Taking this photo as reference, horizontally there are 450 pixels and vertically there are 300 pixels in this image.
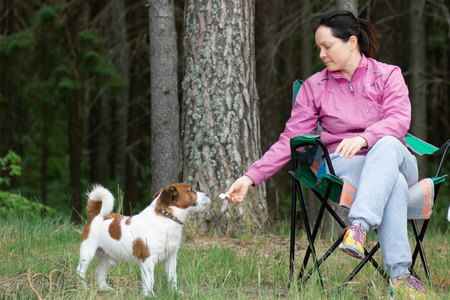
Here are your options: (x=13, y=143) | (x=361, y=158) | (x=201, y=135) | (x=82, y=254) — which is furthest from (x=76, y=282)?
(x=13, y=143)

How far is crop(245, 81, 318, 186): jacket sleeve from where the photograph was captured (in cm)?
328

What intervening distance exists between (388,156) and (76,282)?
1736 millimetres

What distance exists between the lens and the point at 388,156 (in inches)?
113

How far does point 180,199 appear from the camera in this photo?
3359 millimetres

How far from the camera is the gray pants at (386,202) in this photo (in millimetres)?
2760

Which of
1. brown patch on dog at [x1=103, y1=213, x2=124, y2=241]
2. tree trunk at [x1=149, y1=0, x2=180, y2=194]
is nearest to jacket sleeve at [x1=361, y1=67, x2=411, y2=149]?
brown patch on dog at [x1=103, y1=213, x2=124, y2=241]

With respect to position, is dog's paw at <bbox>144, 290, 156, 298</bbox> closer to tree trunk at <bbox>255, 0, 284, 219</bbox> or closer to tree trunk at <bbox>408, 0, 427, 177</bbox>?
tree trunk at <bbox>255, 0, 284, 219</bbox>

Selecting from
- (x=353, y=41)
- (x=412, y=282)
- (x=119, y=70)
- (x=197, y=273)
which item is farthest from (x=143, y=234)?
(x=119, y=70)

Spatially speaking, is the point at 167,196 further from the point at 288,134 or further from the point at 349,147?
the point at 349,147

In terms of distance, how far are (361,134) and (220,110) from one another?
221cm

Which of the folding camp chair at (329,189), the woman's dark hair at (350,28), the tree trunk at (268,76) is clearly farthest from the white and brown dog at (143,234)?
the tree trunk at (268,76)

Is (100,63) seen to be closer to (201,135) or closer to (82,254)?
(201,135)

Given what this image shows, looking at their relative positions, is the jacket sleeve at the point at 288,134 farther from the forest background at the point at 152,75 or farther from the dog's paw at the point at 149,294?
the forest background at the point at 152,75

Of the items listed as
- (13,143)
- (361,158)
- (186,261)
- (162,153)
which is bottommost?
(13,143)
